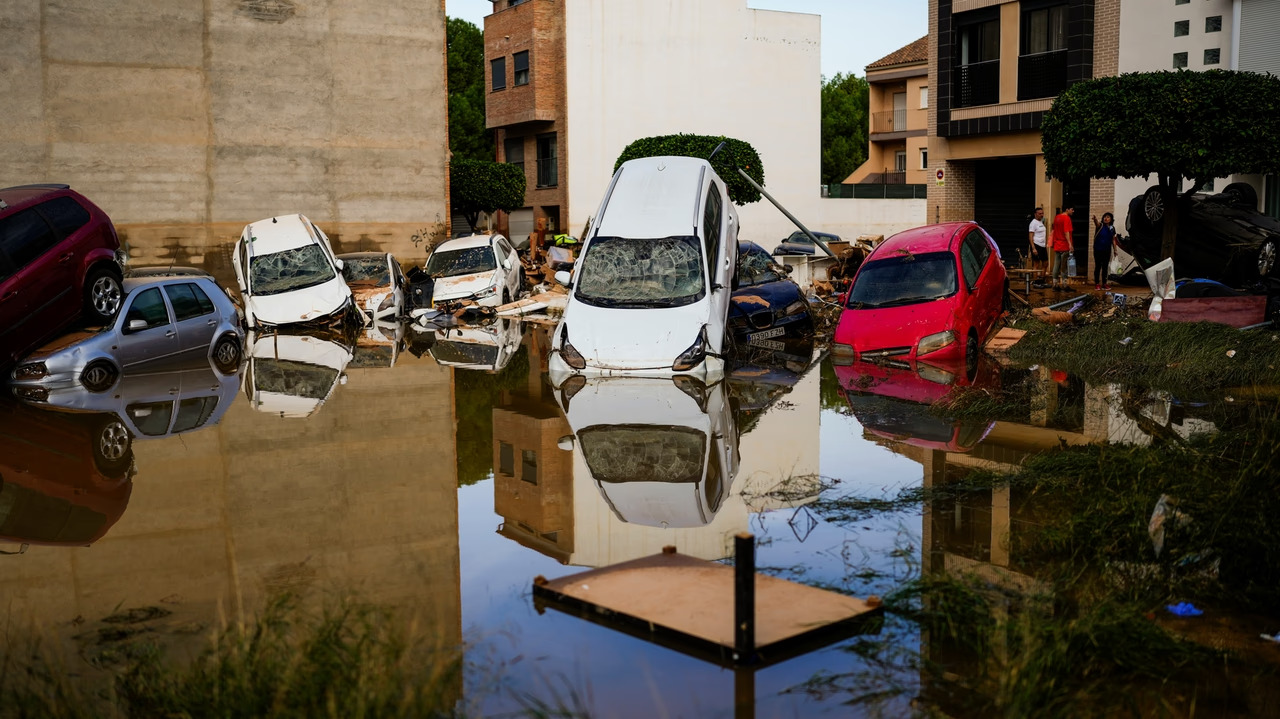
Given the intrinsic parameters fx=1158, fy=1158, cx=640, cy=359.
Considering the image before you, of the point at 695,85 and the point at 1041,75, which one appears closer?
the point at 1041,75

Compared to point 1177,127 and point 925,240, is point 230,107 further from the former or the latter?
point 1177,127

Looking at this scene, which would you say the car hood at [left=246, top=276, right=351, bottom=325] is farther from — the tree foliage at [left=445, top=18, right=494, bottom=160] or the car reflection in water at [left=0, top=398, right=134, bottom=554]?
the tree foliage at [left=445, top=18, right=494, bottom=160]

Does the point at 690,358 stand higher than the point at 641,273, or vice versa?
the point at 641,273

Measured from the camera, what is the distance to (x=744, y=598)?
16.6 feet

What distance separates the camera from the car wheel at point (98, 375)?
1474 centimetres

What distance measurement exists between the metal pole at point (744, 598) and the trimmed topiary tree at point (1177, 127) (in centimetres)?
1902

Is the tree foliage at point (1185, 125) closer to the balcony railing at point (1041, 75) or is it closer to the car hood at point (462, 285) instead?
the balcony railing at point (1041, 75)

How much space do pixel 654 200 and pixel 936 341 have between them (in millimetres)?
4534

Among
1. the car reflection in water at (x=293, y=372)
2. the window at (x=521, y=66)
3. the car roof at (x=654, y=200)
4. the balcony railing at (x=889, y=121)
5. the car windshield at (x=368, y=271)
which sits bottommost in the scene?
the car reflection in water at (x=293, y=372)

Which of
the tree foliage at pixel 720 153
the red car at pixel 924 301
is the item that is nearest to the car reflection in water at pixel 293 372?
the red car at pixel 924 301

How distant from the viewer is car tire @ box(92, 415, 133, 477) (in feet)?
32.5

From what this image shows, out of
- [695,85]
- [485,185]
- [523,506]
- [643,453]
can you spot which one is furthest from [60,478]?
[695,85]

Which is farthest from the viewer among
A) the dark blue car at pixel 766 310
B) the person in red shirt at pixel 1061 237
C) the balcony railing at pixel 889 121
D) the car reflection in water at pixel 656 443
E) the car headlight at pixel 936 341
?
the balcony railing at pixel 889 121

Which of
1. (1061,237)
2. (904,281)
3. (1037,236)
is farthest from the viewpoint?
(1037,236)
